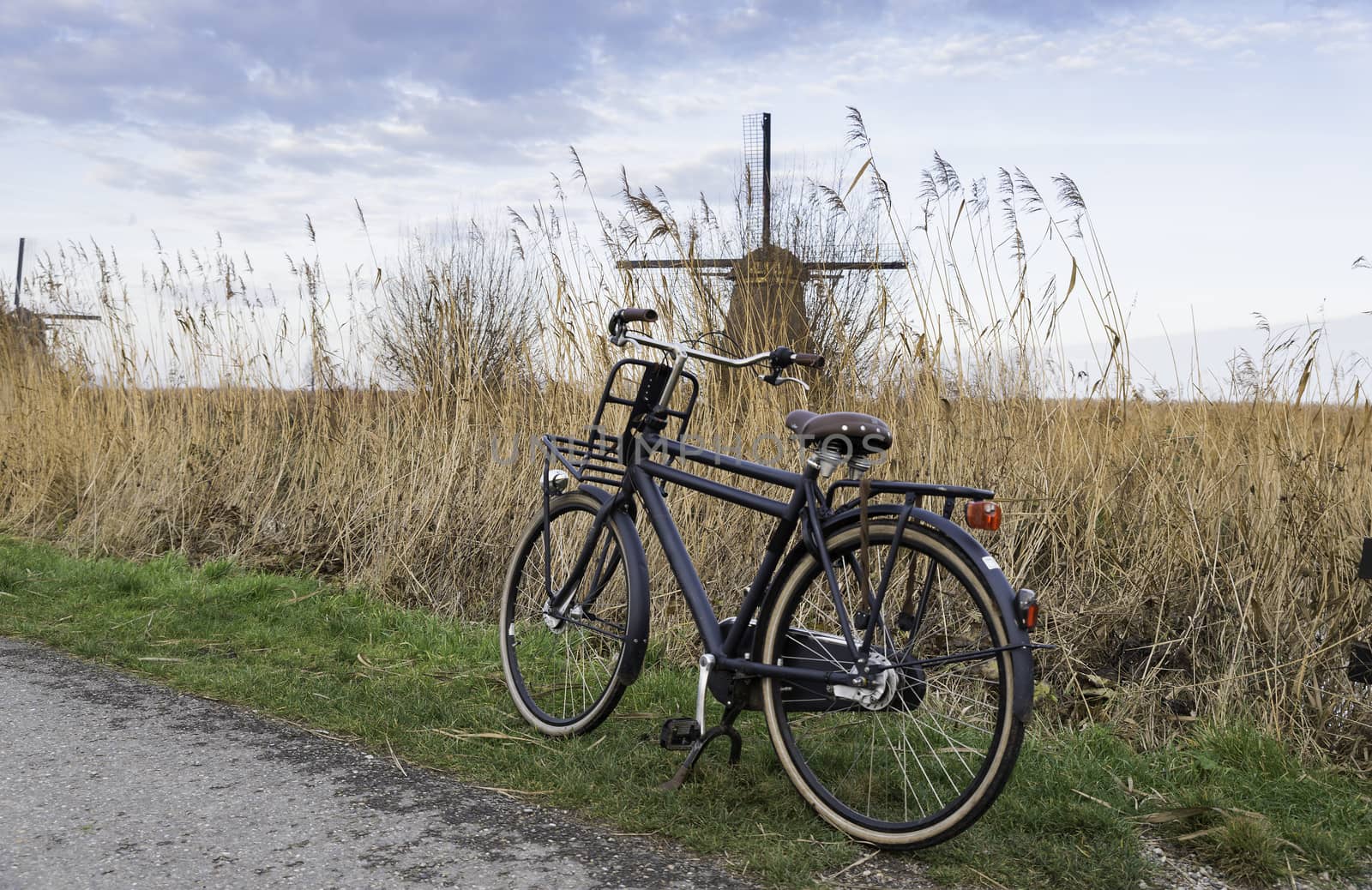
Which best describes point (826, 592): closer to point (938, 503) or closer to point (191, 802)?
point (938, 503)

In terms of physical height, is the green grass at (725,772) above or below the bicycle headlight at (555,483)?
below

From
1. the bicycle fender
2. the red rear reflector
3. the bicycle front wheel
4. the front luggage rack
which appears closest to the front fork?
the front luggage rack

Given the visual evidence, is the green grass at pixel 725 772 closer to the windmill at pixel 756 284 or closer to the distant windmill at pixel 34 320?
the windmill at pixel 756 284

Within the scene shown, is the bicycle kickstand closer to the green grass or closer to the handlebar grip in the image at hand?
the green grass

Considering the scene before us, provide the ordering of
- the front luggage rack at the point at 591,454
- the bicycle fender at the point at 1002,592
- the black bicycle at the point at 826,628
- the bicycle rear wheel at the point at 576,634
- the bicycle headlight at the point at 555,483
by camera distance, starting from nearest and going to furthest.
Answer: the bicycle fender at the point at 1002,592 → the black bicycle at the point at 826,628 → the bicycle rear wheel at the point at 576,634 → the front luggage rack at the point at 591,454 → the bicycle headlight at the point at 555,483

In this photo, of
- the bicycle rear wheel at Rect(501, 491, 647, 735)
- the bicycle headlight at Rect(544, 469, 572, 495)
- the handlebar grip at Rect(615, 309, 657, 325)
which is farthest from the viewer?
the bicycle headlight at Rect(544, 469, 572, 495)

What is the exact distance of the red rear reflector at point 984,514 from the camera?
256 cm

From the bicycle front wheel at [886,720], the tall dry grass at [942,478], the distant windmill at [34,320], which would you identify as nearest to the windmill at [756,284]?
the tall dry grass at [942,478]

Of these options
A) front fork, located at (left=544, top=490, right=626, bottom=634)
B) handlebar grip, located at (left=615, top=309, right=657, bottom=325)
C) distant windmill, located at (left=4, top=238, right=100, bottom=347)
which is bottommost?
front fork, located at (left=544, top=490, right=626, bottom=634)

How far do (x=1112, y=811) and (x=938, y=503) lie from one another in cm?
193

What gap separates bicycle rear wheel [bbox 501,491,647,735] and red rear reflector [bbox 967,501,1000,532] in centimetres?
130

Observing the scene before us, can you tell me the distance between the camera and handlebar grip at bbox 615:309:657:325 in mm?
3441

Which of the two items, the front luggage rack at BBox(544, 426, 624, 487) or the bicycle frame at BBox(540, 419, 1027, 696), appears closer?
the bicycle frame at BBox(540, 419, 1027, 696)

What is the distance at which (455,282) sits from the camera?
6945 millimetres
